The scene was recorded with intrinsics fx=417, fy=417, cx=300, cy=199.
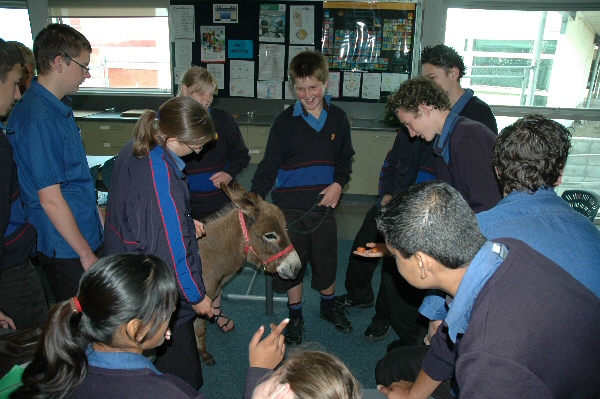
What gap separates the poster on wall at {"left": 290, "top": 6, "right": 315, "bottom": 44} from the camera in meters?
7.05

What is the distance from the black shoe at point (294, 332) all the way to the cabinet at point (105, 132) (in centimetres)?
494

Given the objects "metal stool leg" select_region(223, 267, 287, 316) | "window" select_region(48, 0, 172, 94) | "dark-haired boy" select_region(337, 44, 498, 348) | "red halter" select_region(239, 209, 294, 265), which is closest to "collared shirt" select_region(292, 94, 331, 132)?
"dark-haired boy" select_region(337, 44, 498, 348)

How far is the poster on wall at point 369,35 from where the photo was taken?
6902 mm

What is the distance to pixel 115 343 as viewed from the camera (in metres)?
1.42

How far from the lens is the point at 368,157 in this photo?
688cm

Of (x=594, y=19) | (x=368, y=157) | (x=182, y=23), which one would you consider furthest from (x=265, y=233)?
(x=594, y=19)

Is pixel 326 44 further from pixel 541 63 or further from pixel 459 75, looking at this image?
pixel 459 75

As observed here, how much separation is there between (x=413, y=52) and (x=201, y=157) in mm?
4939

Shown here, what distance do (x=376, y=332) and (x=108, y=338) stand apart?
289 centimetres

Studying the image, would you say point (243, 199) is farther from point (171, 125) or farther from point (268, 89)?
point (268, 89)

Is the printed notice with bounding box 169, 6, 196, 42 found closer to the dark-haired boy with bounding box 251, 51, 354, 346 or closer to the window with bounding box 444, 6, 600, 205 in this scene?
the window with bounding box 444, 6, 600, 205

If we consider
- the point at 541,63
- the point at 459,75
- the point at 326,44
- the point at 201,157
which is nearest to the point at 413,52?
the point at 326,44

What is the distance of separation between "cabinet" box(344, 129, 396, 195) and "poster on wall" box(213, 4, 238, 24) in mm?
2926

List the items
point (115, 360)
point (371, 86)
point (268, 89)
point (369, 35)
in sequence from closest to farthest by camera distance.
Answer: point (115, 360), point (369, 35), point (371, 86), point (268, 89)
